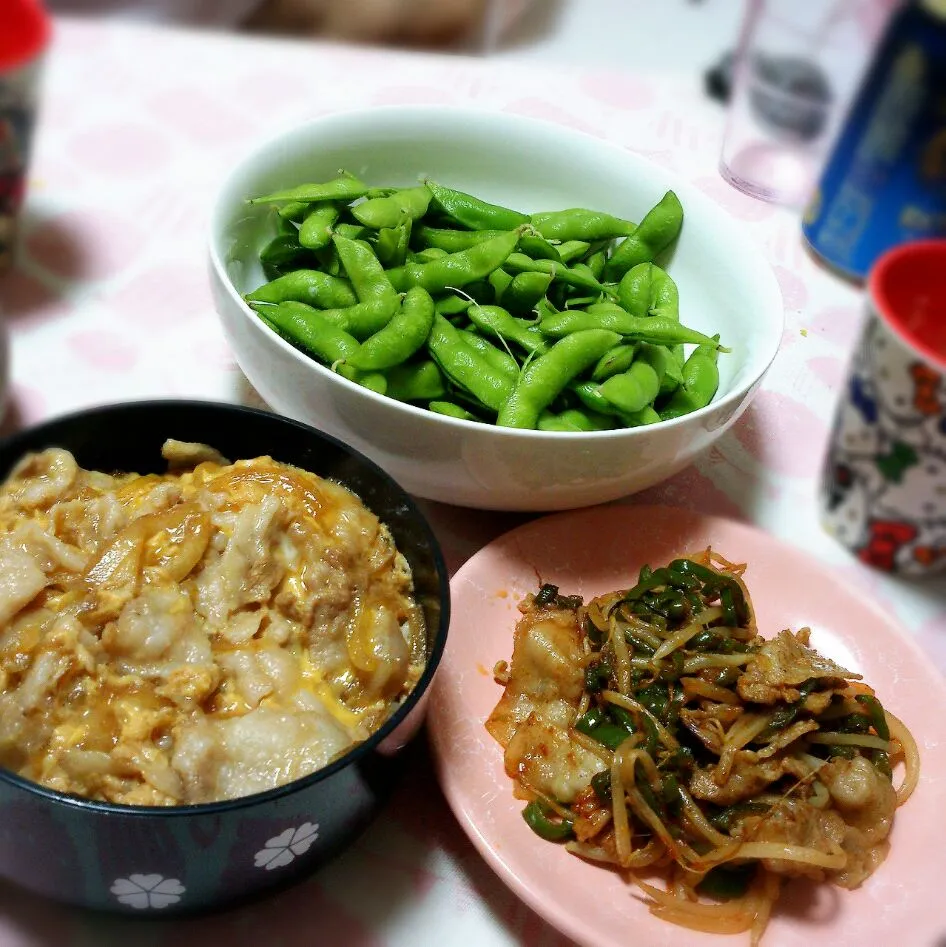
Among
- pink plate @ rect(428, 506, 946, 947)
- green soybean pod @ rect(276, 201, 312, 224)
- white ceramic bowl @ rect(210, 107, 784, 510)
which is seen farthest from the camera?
green soybean pod @ rect(276, 201, 312, 224)

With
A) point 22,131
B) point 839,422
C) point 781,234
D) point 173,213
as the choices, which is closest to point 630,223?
point 781,234

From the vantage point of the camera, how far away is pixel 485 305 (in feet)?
3.46

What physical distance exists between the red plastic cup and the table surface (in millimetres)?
52

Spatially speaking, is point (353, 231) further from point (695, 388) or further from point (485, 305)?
point (695, 388)

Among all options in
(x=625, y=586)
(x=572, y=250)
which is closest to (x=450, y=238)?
(x=572, y=250)

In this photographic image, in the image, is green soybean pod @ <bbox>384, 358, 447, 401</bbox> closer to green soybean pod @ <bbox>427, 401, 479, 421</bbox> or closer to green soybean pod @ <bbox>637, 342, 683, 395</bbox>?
green soybean pod @ <bbox>427, 401, 479, 421</bbox>

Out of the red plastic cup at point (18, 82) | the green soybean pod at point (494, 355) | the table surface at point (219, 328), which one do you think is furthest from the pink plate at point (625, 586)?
the red plastic cup at point (18, 82)

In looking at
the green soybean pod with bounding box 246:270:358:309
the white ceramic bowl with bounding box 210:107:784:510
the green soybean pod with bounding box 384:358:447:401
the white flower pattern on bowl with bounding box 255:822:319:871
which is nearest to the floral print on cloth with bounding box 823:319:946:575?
the white ceramic bowl with bounding box 210:107:784:510

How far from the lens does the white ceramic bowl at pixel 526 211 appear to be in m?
0.86

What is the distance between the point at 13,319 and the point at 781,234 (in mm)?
876

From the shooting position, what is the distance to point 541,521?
0.96 meters

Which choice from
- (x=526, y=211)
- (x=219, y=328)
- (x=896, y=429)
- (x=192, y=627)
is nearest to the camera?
(x=192, y=627)

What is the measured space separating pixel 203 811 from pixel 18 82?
0.59 m

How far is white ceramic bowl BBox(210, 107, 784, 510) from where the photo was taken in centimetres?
86
